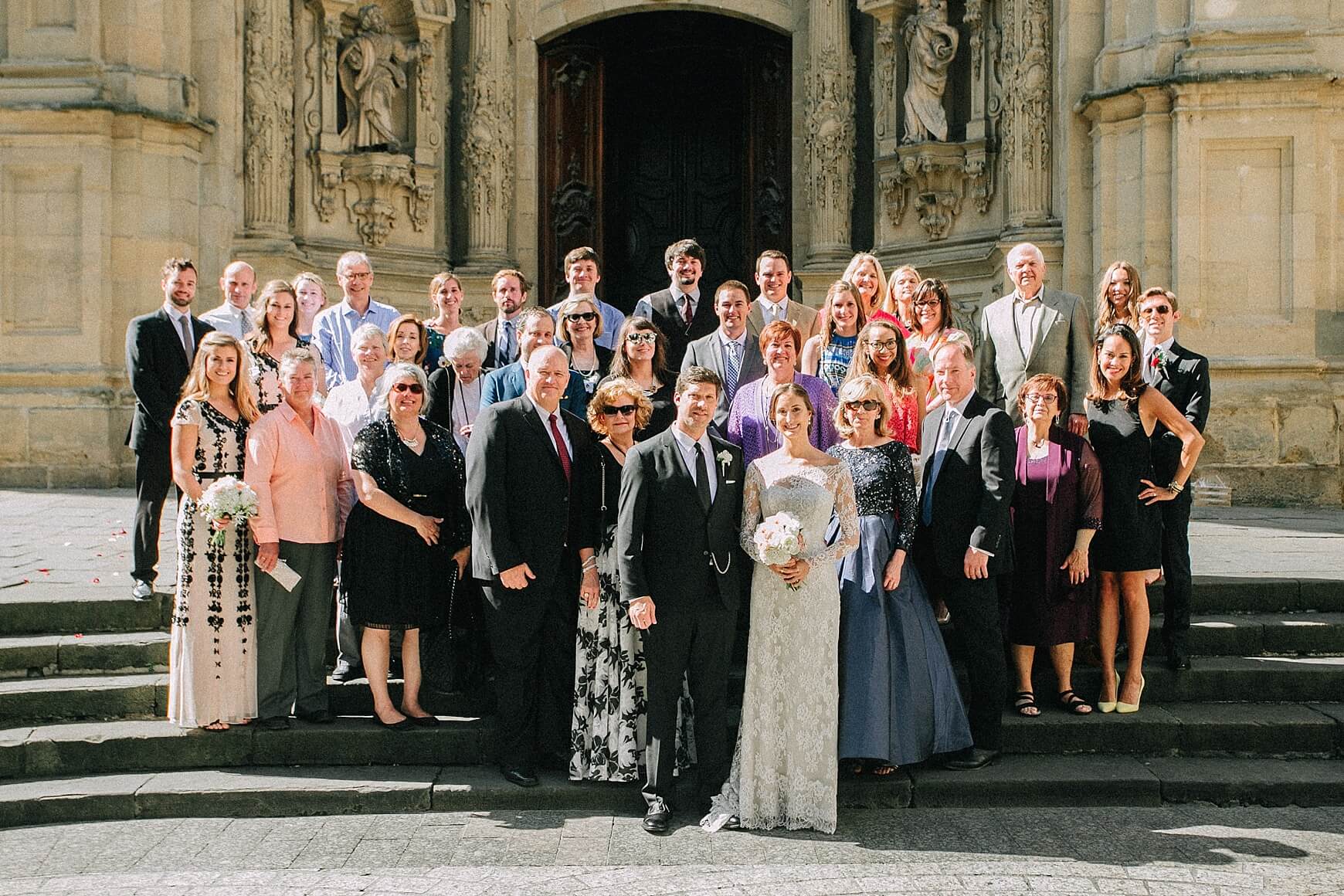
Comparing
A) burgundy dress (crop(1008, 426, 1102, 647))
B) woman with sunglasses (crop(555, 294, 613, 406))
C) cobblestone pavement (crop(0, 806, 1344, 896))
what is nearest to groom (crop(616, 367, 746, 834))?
cobblestone pavement (crop(0, 806, 1344, 896))

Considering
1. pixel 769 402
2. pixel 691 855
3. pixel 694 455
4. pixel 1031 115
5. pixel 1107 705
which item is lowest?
pixel 691 855

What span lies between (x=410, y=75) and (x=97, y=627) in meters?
8.51

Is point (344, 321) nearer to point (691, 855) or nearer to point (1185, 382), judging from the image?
point (691, 855)

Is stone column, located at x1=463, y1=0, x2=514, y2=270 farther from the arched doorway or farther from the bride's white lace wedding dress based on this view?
the bride's white lace wedding dress

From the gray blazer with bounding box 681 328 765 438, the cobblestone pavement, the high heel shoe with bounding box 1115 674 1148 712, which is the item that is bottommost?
the cobblestone pavement

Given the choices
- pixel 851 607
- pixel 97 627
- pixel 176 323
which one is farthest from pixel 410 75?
pixel 851 607

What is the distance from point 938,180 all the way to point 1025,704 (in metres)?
8.17

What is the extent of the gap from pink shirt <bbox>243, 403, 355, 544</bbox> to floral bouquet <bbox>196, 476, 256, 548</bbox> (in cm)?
9

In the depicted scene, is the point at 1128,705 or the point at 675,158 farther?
the point at 675,158

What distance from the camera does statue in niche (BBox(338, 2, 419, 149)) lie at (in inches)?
535

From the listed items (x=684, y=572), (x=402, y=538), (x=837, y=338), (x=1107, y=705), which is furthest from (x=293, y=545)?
(x=1107, y=705)

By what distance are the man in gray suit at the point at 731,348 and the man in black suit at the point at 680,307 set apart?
70cm

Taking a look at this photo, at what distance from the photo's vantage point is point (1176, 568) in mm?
6641

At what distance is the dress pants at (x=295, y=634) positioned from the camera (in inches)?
248
